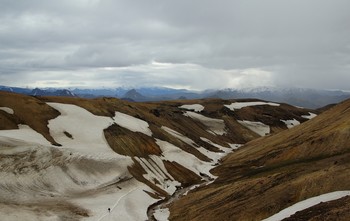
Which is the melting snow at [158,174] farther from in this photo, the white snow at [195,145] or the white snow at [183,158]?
the white snow at [195,145]

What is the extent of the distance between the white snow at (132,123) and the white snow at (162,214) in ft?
147

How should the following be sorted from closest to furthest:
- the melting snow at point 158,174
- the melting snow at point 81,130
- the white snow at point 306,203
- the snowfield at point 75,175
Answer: the white snow at point 306,203, the snowfield at point 75,175, the melting snow at point 158,174, the melting snow at point 81,130

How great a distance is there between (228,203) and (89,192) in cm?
2731

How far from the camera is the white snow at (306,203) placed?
44.4 meters

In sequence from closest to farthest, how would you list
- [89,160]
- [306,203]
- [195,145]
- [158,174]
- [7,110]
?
[306,203] → [89,160] → [7,110] → [158,174] → [195,145]

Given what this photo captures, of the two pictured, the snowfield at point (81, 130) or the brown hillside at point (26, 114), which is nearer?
the brown hillside at point (26, 114)

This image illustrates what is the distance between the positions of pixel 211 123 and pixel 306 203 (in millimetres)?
141062

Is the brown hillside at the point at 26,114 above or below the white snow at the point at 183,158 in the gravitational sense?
above

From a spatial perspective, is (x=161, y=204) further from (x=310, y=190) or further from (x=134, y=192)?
(x=310, y=190)

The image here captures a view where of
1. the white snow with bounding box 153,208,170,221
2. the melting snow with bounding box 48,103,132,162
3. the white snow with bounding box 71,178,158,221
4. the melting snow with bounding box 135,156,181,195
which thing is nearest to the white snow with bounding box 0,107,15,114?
the melting snow with bounding box 48,103,132,162

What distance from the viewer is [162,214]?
2611 inches

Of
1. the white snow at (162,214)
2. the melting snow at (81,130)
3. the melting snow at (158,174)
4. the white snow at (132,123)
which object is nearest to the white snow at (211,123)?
the white snow at (132,123)

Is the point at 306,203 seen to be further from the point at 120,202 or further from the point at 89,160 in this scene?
the point at 89,160

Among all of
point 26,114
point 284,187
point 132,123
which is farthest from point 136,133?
point 284,187
